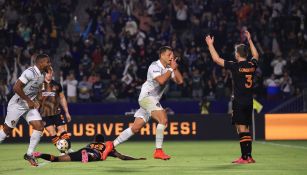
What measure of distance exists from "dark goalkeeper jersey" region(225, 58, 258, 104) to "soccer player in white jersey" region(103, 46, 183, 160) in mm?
1345

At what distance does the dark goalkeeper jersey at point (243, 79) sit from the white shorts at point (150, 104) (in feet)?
6.03

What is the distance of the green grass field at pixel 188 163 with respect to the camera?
14094 millimetres

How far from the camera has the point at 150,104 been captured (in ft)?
55.0

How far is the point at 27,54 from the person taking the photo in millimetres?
30547

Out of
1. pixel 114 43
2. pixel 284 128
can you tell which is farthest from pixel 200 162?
pixel 114 43

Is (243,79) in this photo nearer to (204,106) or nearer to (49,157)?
(49,157)

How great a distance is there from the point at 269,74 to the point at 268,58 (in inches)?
22.4

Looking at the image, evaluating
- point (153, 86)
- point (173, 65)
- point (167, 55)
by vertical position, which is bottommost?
point (153, 86)

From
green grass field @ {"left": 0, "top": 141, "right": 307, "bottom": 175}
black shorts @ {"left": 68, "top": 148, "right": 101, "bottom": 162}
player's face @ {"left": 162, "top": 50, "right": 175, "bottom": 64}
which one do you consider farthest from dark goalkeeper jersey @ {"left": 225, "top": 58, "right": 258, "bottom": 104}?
black shorts @ {"left": 68, "top": 148, "right": 101, "bottom": 162}

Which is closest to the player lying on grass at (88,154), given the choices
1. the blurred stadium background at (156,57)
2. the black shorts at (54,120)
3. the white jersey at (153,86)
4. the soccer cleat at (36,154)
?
the soccer cleat at (36,154)

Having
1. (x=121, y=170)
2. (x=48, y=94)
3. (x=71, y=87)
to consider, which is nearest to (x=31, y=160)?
(x=121, y=170)

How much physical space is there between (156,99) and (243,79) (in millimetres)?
2106

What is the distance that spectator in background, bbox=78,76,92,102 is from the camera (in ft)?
95.3

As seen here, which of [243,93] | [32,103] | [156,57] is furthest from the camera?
[156,57]
